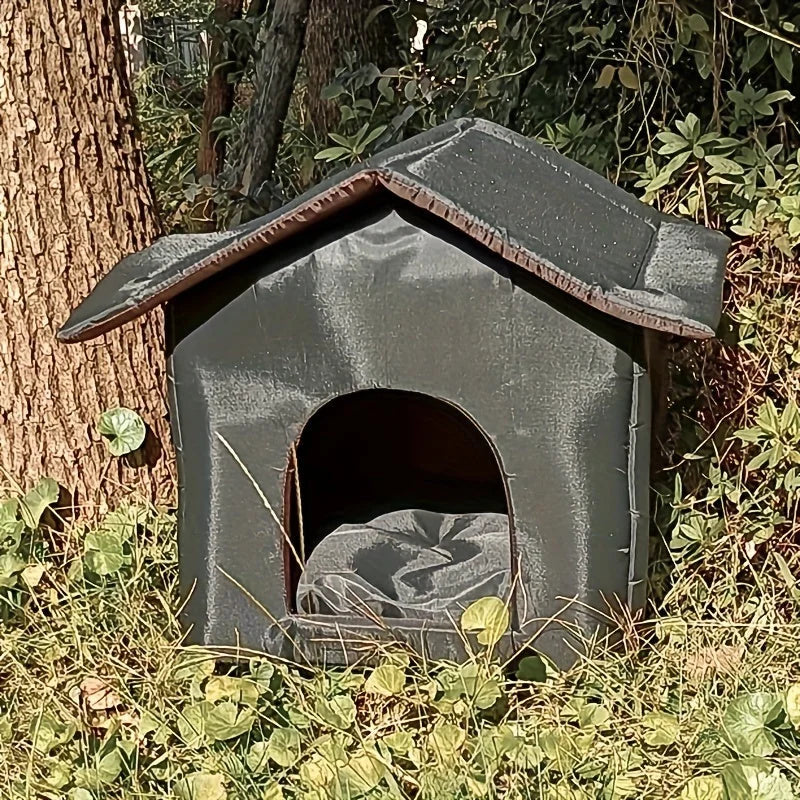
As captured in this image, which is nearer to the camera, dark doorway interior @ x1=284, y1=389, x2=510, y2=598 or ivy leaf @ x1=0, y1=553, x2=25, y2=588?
ivy leaf @ x1=0, y1=553, x2=25, y2=588

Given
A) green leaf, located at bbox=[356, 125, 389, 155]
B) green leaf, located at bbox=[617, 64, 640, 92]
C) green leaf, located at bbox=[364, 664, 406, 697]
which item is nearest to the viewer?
A: green leaf, located at bbox=[364, 664, 406, 697]

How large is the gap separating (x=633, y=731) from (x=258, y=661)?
0.68 meters

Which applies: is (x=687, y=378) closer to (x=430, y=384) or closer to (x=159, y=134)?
(x=430, y=384)

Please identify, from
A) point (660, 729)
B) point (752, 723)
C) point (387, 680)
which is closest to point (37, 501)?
point (387, 680)

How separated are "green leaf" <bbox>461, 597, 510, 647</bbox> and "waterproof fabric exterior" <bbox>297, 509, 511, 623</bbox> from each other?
0.15 meters

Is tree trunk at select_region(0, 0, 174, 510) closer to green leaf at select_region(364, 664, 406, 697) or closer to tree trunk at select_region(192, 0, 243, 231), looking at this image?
green leaf at select_region(364, 664, 406, 697)

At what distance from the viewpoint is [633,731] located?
73.4 inches

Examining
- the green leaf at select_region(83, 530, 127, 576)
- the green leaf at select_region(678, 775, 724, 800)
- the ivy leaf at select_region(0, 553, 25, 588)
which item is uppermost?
the ivy leaf at select_region(0, 553, 25, 588)

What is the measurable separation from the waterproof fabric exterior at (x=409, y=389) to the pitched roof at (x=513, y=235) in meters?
0.08

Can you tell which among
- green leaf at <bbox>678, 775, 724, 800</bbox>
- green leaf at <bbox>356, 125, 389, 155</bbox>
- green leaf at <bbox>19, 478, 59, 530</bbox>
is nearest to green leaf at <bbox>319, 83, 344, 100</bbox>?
green leaf at <bbox>356, 125, 389, 155</bbox>

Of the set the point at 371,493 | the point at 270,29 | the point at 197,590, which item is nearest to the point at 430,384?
the point at 197,590

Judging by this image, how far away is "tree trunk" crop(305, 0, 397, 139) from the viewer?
13.1 ft

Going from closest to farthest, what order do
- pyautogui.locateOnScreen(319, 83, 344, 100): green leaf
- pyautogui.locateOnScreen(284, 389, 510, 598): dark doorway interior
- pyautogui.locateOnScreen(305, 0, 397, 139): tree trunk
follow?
pyautogui.locateOnScreen(284, 389, 510, 598): dark doorway interior → pyautogui.locateOnScreen(319, 83, 344, 100): green leaf → pyautogui.locateOnScreen(305, 0, 397, 139): tree trunk

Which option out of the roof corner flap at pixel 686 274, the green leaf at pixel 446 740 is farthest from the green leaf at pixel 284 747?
the roof corner flap at pixel 686 274
